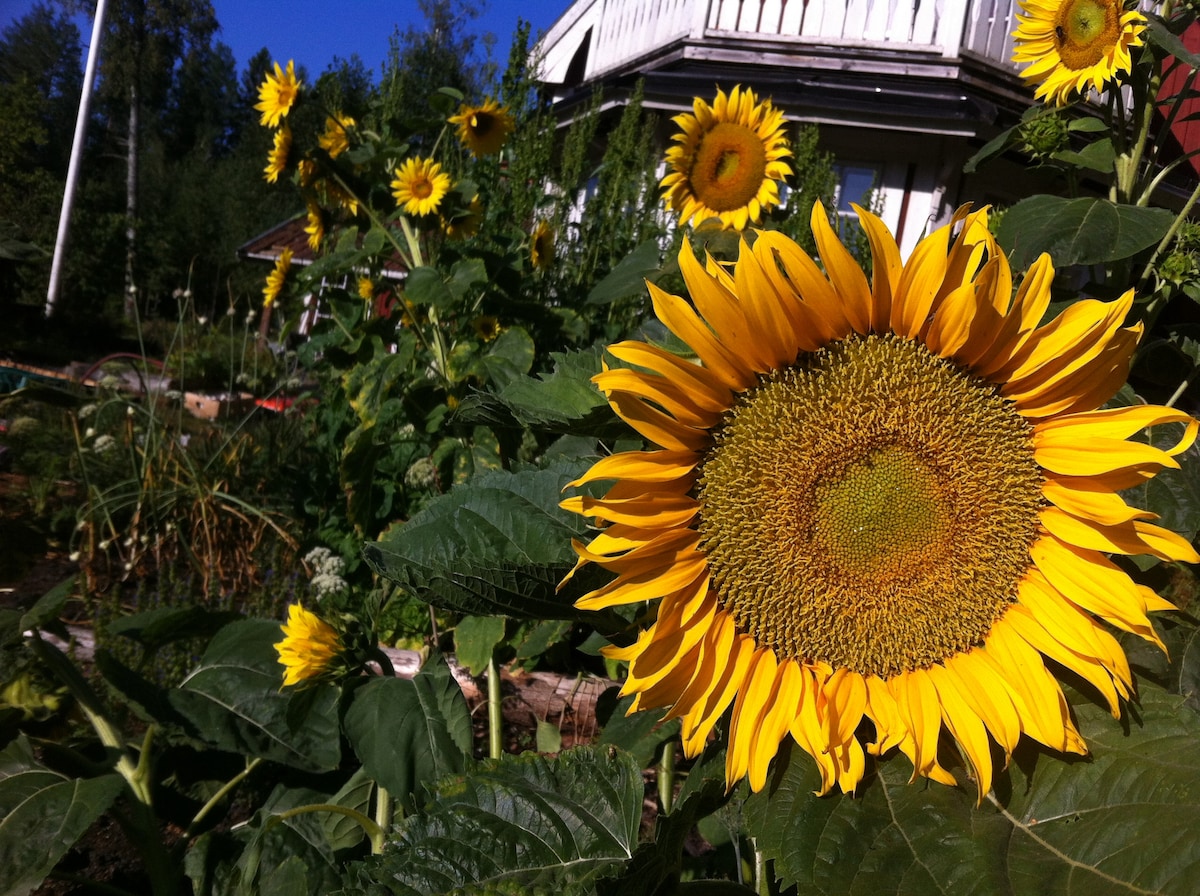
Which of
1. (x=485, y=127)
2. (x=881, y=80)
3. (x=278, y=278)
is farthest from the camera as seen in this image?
(x=881, y=80)

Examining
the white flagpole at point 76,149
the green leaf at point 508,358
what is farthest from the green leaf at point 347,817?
the white flagpole at point 76,149

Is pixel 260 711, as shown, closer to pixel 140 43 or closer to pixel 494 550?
pixel 494 550

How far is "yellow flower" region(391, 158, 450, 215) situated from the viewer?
10.4 ft

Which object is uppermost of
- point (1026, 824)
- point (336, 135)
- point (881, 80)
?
point (881, 80)

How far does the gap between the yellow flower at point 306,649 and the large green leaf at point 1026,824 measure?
39.9 inches

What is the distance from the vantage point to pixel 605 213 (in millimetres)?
3869

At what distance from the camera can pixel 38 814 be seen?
1275mm

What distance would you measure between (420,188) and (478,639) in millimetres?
2084

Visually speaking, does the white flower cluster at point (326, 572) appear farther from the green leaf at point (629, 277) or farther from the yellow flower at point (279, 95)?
the green leaf at point (629, 277)

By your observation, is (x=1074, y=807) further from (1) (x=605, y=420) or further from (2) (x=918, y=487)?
(1) (x=605, y=420)

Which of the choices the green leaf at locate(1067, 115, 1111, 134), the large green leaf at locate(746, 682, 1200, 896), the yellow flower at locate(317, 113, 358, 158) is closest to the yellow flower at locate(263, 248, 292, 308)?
the yellow flower at locate(317, 113, 358, 158)

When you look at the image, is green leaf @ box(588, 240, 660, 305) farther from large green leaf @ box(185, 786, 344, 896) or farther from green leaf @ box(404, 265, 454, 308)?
green leaf @ box(404, 265, 454, 308)

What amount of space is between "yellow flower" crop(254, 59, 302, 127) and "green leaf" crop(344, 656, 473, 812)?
268 cm

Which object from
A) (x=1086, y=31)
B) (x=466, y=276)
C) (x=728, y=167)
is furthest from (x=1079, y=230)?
(x=466, y=276)
